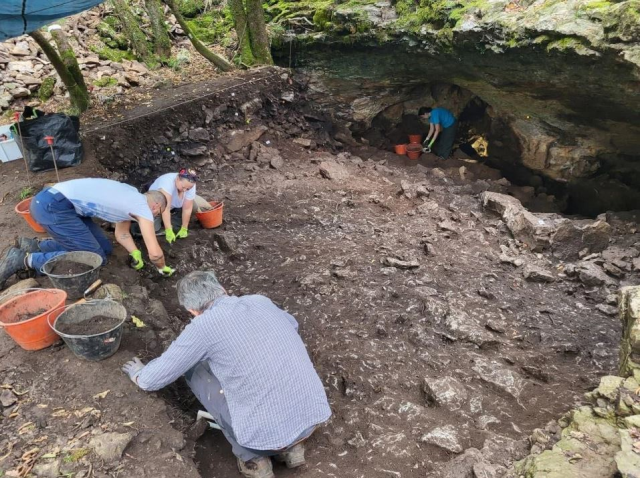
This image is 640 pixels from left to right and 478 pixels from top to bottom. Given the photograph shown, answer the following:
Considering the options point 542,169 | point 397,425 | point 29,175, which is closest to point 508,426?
point 397,425

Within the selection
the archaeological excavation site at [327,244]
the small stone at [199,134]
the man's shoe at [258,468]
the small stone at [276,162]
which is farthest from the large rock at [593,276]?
the small stone at [199,134]

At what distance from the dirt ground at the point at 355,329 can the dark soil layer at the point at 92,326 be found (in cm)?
19

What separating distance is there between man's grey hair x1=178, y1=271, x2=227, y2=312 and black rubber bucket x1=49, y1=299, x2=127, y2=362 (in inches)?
27.4

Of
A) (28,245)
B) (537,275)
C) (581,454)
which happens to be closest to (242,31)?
(28,245)

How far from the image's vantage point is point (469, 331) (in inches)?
167

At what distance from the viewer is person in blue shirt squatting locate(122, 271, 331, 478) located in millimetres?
2551

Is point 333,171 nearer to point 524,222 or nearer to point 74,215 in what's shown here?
point 524,222

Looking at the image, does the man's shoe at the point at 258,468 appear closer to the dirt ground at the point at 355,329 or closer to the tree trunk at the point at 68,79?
the dirt ground at the point at 355,329

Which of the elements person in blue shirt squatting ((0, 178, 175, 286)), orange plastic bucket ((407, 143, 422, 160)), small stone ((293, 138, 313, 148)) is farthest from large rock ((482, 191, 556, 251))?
person in blue shirt squatting ((0, 178, 175, 286))

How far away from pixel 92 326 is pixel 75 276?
0.61 m

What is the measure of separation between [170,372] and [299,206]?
4.23 m

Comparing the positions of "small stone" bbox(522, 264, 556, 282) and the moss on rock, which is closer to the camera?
"small stone" bbox(522, 264, 556, 282)

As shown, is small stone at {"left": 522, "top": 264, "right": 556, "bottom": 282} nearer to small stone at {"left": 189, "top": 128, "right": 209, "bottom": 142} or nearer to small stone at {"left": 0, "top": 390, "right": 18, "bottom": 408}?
small stone at {"left": 0, "top": 390, "right": 18, "bottom": 408}

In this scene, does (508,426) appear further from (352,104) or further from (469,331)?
(352,104)
